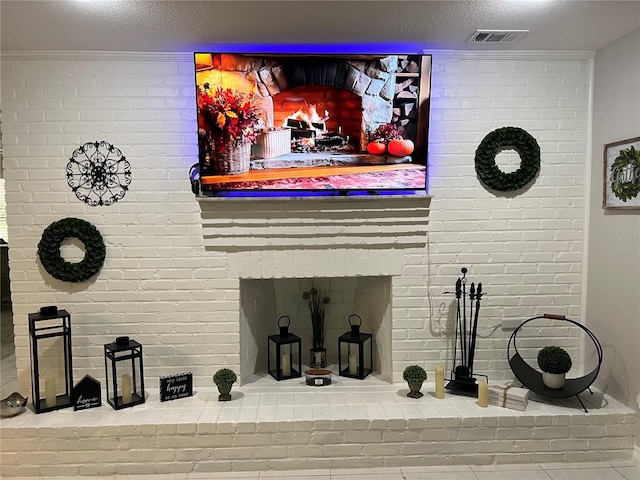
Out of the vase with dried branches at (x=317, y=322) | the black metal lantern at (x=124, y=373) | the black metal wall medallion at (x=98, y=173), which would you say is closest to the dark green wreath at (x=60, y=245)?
the black metal wall medallion at (x=98, y=173)

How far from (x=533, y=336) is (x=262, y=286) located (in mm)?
1968

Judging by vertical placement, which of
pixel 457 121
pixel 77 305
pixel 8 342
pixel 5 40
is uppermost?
pixel 5 40

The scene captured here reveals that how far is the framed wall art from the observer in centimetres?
275

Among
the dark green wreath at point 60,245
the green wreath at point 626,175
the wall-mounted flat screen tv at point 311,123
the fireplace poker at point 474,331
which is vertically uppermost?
the wall-mounted flat screen tv at point 311,123

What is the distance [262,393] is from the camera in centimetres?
316

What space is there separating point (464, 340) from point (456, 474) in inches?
33.1

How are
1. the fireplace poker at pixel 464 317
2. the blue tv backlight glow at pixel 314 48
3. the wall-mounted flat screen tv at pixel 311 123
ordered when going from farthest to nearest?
the fireplace poker at pixel 464 317 → the blue tv backlight glow at pixel 314 48 → the wall-mounted flat screen tv at pixel 311 123

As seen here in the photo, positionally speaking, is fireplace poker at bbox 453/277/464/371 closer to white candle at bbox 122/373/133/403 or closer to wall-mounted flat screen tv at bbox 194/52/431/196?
wall-mounted flat screen tv at bbox 194/52/431/196

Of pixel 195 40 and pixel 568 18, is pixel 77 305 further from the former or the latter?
pixel 568 18

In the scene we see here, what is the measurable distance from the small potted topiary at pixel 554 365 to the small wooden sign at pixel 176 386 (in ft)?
7.35

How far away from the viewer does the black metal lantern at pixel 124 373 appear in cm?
294

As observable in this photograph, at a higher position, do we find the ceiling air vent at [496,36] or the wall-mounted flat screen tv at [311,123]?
the ceiling air vent at [496,36]

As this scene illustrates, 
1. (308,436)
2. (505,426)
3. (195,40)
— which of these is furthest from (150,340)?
(505,426)

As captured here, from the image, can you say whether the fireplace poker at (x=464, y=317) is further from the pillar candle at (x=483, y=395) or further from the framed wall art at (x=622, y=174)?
the framed wall art at (x=622, y=174)
